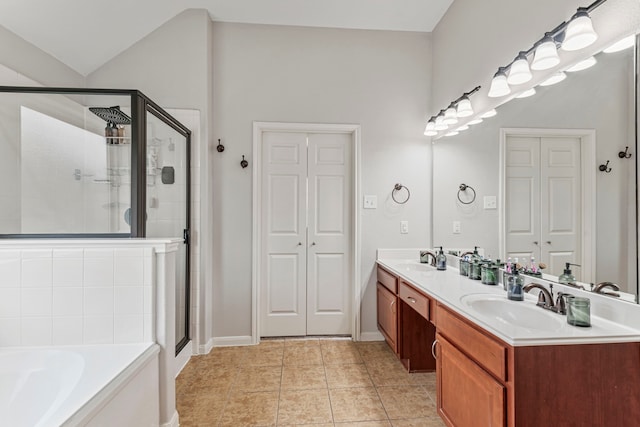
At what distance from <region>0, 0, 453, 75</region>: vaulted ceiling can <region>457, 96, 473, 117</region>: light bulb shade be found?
40.1 inches

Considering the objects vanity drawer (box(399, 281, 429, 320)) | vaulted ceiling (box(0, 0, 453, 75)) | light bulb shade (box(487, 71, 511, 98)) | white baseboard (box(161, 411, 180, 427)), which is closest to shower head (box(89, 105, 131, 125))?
vaulted ceiling (box(0, 0, 453, 75))

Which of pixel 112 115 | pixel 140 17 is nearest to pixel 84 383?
pixel 112 115

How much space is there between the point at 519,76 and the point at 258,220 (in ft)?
7.26

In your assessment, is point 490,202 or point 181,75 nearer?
point 490,202

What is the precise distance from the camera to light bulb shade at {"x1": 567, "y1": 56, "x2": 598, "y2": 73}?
1394mm

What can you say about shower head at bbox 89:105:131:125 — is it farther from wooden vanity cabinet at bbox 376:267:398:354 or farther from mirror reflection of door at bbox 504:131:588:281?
mirror reflection of door at bbox 504:131:588:281

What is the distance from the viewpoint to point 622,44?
49.9 inches

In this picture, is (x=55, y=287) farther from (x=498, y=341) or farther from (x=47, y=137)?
(x=498, y=341)

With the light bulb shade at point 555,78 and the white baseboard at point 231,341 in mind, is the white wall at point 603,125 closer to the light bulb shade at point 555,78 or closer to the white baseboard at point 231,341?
the light bulb shade at point 555,78

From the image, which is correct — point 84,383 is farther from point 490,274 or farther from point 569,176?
point 569,176

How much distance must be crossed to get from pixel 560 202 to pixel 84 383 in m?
2.35

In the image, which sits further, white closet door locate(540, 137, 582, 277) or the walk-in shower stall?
the walk-in shower stall

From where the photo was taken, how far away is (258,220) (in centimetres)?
286

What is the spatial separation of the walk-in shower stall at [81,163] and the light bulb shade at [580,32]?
7.32ft
